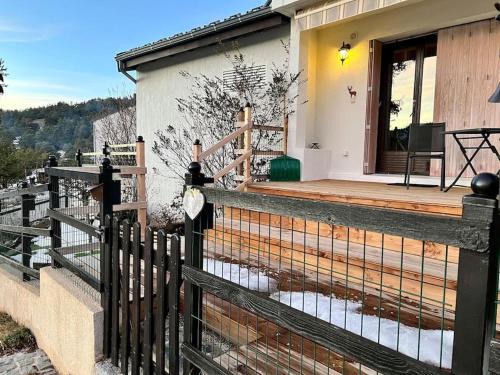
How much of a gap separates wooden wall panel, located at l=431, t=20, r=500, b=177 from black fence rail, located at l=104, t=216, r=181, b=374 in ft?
14.3

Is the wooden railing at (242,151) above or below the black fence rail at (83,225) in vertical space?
above

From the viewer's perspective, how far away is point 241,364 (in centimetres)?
193

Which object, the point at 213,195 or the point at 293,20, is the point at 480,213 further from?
the point at 293,20

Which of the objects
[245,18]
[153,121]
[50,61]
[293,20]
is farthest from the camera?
[50,61]

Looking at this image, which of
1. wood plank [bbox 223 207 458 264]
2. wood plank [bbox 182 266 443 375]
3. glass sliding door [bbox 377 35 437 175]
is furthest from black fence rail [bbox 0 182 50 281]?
glass sliding door [bbox 377 35 437 175]

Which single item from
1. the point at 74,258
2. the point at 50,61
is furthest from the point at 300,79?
the point at 50,61

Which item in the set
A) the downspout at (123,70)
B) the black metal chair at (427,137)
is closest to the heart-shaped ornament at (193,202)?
the black metal chair at (427,137)

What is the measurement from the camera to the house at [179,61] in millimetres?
6410

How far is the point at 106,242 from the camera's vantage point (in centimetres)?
256

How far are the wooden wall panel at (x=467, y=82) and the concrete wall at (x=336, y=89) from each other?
0.57 meters

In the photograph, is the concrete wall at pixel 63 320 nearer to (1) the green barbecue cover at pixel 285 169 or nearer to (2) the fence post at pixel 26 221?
(2) the fence post at pixel 26 221

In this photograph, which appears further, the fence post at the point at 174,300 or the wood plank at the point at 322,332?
the fence post at the point at 174,300

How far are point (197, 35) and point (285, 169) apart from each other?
3.58m

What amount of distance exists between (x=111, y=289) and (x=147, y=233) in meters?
0.69
